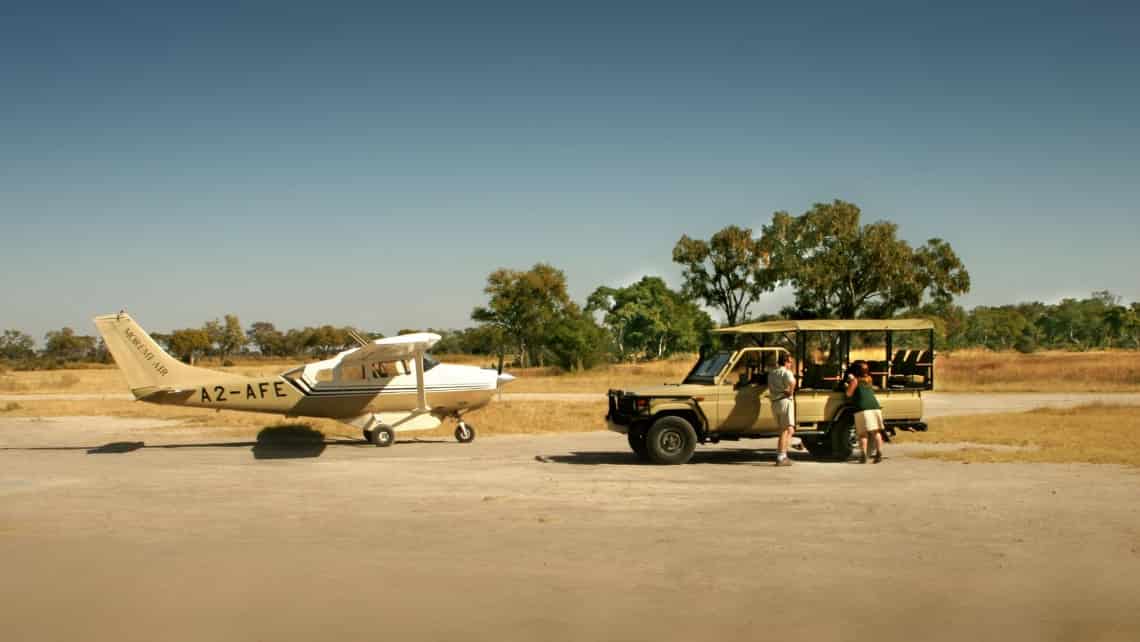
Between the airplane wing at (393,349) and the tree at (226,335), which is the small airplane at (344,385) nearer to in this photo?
the airplane wing at (393,349)

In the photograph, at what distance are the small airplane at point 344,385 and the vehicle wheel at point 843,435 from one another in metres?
7.71

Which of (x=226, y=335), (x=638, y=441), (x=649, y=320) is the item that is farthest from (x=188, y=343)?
(x=638, y=441)

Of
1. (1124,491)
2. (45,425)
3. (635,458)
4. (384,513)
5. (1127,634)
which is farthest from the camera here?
(45,425)

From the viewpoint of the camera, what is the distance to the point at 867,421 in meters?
14.3

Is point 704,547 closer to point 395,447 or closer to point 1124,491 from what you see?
point 1124,491

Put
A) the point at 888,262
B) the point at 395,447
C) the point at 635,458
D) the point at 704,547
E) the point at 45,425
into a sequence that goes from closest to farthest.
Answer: the point at 704,547 → the point at 635,458 → the point at 395,447 → the point at 45,425 → the point at 888,262

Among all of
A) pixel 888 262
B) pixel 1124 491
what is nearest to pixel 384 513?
pixel 1124 491

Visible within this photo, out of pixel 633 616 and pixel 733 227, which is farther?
pixel 733 227

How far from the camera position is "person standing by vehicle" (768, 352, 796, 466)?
46.1ft

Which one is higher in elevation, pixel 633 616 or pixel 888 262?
pixel 888 262

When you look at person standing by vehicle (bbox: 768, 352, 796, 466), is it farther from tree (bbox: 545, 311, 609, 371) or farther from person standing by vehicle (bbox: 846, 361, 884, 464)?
tree (bbox: 545, 311, 609, 371)

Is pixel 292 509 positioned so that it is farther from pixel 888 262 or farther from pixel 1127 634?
pixel 888 262

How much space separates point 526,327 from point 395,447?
51.3m

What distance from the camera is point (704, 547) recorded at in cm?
834
